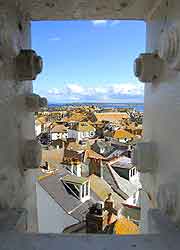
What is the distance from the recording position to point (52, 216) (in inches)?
296

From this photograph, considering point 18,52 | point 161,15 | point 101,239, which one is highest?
point 161,15

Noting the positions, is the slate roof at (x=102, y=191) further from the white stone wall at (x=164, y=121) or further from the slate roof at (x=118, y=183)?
the white stone wall at (x=164, y=121)

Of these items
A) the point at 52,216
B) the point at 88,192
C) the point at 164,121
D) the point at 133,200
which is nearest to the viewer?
the point at 164,121

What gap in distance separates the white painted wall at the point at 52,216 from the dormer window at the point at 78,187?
1001 mm

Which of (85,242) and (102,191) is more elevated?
(85,242)

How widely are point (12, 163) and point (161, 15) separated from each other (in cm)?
83

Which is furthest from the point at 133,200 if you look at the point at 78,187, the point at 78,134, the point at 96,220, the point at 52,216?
the point at 78,134

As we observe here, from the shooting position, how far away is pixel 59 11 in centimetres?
139

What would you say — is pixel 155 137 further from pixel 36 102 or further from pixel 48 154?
pixel 48 154

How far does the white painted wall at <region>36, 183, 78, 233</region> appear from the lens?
23.7 feet

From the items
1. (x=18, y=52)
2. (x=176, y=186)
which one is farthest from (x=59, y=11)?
(x=176, y=186)

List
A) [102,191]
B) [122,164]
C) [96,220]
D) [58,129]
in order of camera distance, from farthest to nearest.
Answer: [58,129] < [122,164] < [102,191] < [96,220]

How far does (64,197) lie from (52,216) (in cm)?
85

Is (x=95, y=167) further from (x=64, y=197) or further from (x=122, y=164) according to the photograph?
(x=64, y=197)
